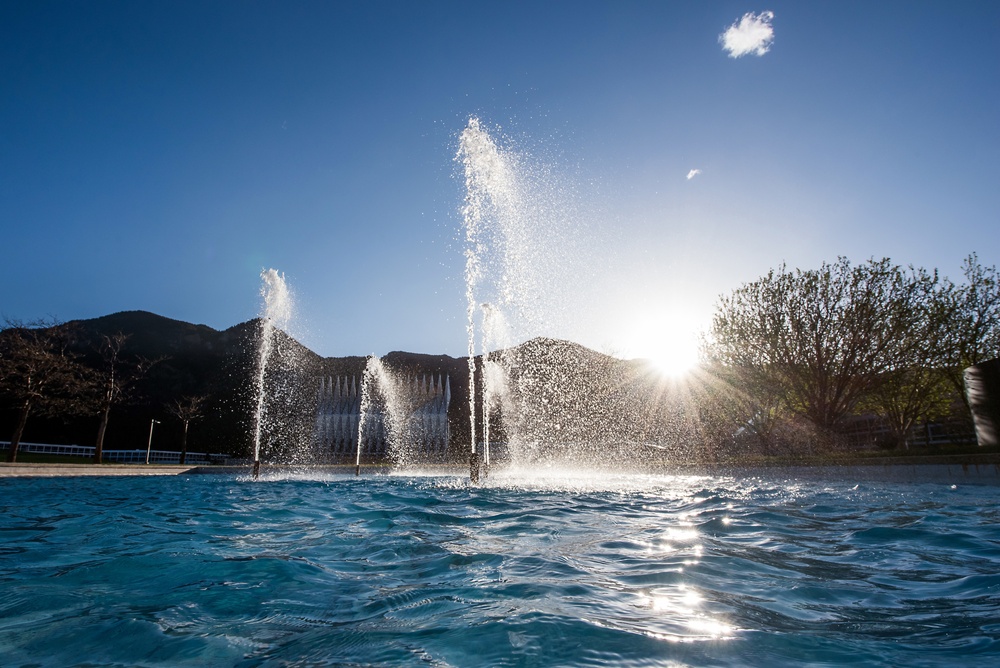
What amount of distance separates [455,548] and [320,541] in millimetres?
1565

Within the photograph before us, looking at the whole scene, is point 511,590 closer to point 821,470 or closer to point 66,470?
point 821,470

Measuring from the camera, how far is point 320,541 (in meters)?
5.70

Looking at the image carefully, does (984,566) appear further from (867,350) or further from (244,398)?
(244,398)

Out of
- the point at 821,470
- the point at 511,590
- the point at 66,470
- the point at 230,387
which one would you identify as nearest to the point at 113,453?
the point at 66,470

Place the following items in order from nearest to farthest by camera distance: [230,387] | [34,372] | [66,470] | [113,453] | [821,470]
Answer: [821,470], [66,470], [34,372], [113,453], [230,387]

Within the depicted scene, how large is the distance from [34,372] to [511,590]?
1127 inches

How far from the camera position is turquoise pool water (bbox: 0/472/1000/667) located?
2.47 meters

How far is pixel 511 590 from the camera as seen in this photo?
11.5 feet

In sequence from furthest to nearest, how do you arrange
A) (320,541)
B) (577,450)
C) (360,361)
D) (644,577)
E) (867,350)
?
(360,361)
(577,450)
(867,350)
(320,541)
(644,577)

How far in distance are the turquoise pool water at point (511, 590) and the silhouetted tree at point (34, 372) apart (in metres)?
20.4

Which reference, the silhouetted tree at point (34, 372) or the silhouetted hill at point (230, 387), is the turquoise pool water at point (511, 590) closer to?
the silhouetted tree at point (34, 372)

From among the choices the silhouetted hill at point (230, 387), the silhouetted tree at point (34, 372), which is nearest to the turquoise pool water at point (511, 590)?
the silhouetted tree at point (34, 372)

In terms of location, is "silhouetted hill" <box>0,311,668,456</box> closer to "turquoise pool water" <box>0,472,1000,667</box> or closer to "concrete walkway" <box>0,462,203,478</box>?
"concrete walkway" <box>0,462,203,478</box>

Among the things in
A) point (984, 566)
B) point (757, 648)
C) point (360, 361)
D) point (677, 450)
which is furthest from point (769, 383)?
point (360, 361)
